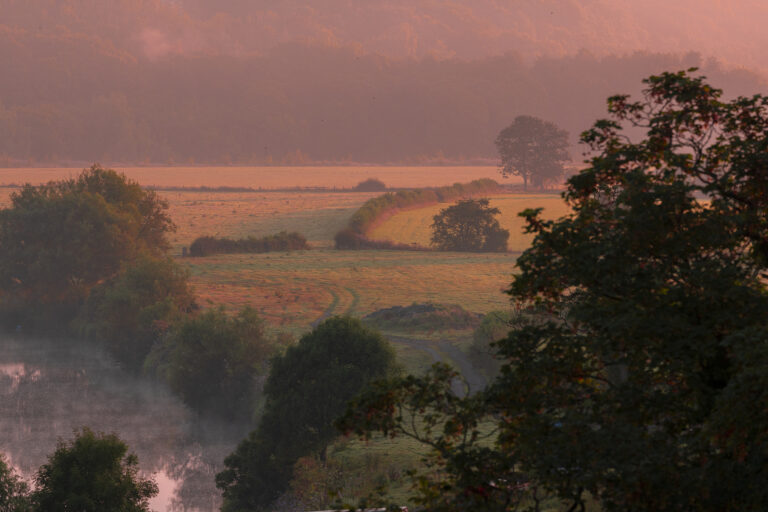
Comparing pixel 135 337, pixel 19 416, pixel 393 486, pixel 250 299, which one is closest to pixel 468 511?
pixel 393 486

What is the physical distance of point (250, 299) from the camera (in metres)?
110

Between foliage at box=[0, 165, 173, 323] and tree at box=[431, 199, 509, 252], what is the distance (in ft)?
169

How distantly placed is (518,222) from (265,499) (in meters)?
128

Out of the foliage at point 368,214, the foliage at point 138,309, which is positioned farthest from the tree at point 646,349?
the foliage at point 368,214

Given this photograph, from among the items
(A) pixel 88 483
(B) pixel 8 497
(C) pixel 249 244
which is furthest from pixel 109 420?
(C) pixel 249 244

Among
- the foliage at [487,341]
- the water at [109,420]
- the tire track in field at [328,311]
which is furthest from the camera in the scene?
the tire track in field at [328,311]

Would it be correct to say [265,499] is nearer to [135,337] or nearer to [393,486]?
[393,486]

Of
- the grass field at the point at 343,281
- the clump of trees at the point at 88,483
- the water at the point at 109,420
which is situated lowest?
the water at the point at 109,420

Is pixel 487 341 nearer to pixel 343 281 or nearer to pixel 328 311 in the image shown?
pixel 328 311

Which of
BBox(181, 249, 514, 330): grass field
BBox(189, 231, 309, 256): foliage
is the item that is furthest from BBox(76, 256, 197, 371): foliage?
BBox(189, 231, 309, 256): foliage

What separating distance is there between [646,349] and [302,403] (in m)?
37.3

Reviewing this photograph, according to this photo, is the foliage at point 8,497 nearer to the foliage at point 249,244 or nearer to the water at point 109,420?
the water at point 109,420

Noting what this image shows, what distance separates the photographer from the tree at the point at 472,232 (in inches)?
5787

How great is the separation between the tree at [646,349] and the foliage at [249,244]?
126431 millimetres
